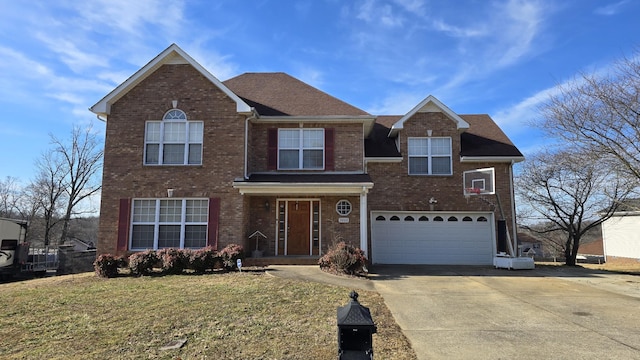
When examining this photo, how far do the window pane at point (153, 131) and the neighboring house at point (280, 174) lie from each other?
0.12 feet

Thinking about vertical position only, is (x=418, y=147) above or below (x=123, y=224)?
above

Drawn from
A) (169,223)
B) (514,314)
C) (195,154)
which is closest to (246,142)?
(195,154)

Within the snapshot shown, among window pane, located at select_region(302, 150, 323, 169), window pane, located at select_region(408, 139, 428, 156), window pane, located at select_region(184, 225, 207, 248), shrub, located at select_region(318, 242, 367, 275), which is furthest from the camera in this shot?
window pane, located at select_region(408, 139, 428, 156)

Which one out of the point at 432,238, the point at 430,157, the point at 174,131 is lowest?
the point at 432,238

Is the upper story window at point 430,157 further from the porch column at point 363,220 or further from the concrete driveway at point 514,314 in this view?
the concrete driveway at point 514,314

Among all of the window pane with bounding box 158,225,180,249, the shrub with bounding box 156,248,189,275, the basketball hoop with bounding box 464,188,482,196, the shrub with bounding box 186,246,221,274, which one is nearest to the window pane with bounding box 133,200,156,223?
the window pane with bounding box 158,225,180,249

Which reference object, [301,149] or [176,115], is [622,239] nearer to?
[301,149]

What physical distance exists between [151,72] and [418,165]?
11.4m

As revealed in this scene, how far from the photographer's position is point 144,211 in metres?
14.4

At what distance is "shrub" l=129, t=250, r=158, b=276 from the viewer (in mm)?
12531

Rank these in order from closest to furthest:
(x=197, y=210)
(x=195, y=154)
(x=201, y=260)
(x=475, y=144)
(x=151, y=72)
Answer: (x=201, y=260)
(x=197, y=210)
(x=195, y=154)
(x=151, y=72)
(x=475, y=144)

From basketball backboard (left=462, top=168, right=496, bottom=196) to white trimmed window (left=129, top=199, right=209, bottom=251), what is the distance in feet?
34.0

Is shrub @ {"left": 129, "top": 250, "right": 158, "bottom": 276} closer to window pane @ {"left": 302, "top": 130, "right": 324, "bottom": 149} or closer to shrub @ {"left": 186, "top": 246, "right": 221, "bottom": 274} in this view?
shrub @ {"left": 186, "top": 246, "right": 221, "bottom": 274}

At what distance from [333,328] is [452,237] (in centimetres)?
1121
